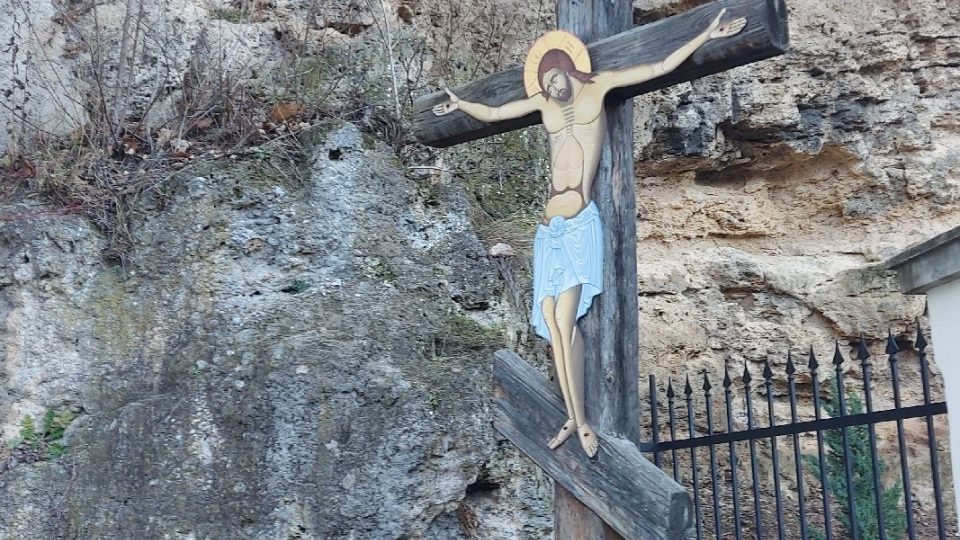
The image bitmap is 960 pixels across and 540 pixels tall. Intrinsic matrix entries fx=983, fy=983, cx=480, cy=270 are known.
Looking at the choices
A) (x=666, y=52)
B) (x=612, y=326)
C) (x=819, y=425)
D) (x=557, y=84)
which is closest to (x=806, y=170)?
(x=819, y=425)

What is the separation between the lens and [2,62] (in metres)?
6.36

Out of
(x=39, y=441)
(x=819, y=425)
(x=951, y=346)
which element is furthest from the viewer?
(x=39, y=441)

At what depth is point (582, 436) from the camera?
3201mm

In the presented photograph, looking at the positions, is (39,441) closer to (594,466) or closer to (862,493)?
(594,466)

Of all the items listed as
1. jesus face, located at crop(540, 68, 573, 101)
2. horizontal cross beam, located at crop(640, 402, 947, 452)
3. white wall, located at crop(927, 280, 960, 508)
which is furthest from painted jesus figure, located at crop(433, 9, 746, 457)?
white wall, located at crop(927, 280, 960, 508)

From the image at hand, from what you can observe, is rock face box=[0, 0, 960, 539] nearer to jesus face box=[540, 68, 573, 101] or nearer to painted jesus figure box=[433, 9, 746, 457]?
painted jesus figure box=[433, 9, 746, 457]

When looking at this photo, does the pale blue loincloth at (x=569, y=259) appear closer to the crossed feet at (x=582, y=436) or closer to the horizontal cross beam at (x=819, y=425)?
the crossed feet at (x=582, y=436)

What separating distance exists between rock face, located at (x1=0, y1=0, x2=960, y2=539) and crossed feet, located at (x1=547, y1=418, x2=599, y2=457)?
4.17 feet

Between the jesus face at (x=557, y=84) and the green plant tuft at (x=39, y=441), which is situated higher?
the jesus face at (x=557, y=84)

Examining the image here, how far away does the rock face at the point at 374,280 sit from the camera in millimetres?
4410

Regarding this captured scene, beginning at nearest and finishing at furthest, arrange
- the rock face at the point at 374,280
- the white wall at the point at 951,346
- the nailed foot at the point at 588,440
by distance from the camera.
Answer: the nailed foot at the point at 588,440 → the white wall at the point at 951,346 → the rock face at the point at 374,280

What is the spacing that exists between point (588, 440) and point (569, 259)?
0.60 m

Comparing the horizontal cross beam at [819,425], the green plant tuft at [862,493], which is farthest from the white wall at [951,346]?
the green plant tuft at [862,493]

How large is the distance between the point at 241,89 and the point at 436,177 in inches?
51.6
